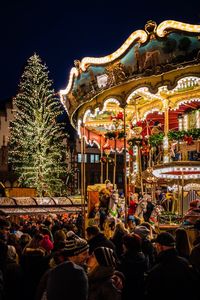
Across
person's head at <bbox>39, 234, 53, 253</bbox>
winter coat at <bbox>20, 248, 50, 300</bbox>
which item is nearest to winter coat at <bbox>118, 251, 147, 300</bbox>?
winter coat at <bbox>20, 248, 50, 300</bbox>

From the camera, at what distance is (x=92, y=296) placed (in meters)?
4.39

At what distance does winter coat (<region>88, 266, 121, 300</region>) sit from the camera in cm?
438

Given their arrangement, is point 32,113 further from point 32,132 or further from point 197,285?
point 197,285

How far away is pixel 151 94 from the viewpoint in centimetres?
1625

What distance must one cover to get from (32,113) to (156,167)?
32.0m

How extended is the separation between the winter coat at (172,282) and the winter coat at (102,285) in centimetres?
56

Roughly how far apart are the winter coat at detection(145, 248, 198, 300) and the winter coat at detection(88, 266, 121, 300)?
22.2 inches

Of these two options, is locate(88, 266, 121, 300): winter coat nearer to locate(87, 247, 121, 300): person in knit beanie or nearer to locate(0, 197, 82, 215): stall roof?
locate(87, 247, 121, 300): person in knit beanie

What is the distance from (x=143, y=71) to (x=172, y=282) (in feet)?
28.5

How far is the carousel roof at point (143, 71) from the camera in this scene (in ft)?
38.5

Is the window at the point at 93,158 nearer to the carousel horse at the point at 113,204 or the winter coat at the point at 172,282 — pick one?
the carousel horse at the point at 113,204

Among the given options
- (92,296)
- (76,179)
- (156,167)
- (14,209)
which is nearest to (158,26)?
(156,167)

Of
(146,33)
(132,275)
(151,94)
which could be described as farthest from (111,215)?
(132,275)

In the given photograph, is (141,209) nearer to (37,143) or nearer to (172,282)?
(172,282)
